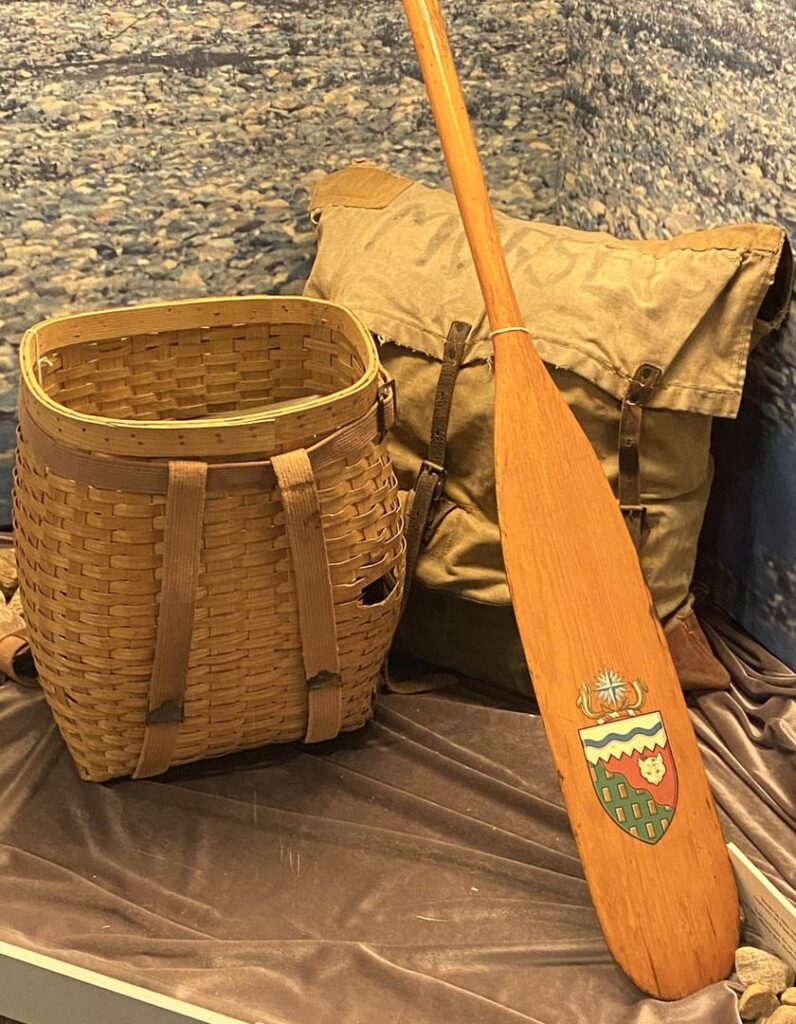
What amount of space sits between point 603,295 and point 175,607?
0.61m

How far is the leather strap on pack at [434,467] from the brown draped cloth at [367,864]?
21 cm

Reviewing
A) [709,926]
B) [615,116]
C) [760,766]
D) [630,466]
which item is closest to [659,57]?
[615,116]

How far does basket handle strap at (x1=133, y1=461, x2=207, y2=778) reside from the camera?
112 centimetres

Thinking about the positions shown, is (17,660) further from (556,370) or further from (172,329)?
(556,370)

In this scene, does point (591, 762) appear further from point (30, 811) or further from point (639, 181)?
point (639, 181)

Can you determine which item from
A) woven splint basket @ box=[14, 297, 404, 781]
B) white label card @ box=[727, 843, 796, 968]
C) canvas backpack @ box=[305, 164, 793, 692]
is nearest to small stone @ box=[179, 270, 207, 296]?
canvas backpack @ box=[305, 164, 793, 692]

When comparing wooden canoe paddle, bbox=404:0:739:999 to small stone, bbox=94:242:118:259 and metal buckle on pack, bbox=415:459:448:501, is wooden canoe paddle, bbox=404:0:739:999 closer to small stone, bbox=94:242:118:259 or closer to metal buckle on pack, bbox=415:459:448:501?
metal buckle on pack, bbox=415:459:448:501

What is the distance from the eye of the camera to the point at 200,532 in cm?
115

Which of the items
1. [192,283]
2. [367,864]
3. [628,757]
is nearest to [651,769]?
[628,757]

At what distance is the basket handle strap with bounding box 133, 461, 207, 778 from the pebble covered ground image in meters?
0.65

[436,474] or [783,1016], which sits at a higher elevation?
[436,474]

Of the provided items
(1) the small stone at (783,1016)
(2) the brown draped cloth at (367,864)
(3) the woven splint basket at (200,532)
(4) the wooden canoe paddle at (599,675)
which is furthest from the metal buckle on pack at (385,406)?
(1) the small stone at (783,1016)

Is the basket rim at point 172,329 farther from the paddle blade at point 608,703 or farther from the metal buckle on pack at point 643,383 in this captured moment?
the metal buckle on pack at point 643,383

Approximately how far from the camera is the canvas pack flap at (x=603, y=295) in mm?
1314
